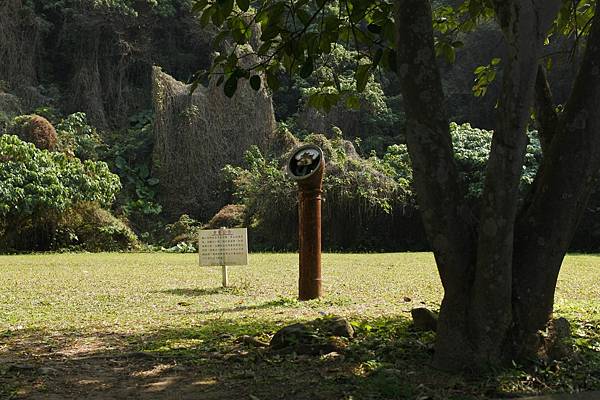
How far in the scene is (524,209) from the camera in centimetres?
379

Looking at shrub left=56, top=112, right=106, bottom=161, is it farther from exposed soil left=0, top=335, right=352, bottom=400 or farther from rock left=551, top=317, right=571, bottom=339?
rock left=551, top=317, right=571, bottom=339

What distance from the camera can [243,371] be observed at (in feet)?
12.6

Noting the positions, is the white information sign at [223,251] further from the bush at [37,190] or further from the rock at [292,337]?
the bush at [37,190]

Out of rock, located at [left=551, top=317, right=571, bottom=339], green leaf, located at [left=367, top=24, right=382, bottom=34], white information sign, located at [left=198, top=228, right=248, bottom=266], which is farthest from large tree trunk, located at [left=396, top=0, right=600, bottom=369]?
white information sign, located at [left=198, top=228, right=248, bottom=266]

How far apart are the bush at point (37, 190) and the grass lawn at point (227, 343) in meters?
5.54

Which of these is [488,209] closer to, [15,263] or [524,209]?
[524,209]

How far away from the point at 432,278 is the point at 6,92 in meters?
15.7

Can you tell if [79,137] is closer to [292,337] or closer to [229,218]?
[229,218]

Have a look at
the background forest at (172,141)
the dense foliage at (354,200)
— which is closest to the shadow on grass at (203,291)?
the background forest at (172,141)

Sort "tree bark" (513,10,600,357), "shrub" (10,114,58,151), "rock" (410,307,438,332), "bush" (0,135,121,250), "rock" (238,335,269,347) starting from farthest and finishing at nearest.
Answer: "shrub" (10,114,58,151)
"bush" (0,135,121,250)
"rock" (410,307,438,332)
"rock" (238,335,269,347)
"tree bark" (513,10,600,357)

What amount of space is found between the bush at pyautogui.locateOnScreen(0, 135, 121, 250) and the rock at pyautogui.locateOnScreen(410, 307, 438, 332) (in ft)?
37.0

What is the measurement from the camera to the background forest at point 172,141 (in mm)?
15922

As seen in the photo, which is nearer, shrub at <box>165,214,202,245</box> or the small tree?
the small tree

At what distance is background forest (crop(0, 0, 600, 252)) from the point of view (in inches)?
627
